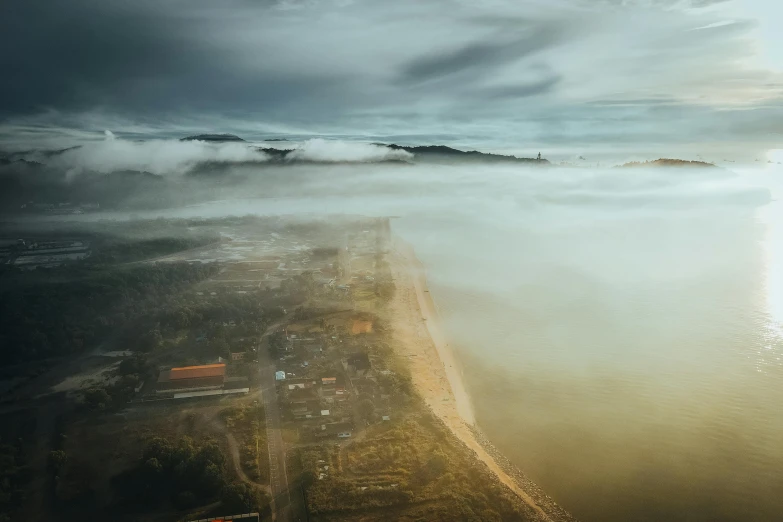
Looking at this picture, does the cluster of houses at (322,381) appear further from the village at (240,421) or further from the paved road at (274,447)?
the paved road at (274,447)

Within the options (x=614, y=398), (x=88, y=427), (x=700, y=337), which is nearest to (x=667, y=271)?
(x=700, y=337)

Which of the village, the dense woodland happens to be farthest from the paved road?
the dense woodland

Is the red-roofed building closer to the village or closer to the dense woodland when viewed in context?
the village

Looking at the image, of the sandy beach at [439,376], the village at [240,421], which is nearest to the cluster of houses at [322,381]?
the village at [240,421]

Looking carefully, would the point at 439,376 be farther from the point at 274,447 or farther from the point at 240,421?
the point at 240,421

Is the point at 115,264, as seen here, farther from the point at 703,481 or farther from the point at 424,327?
the point at 703,481

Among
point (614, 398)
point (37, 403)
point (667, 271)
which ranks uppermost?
point (667, 271)
